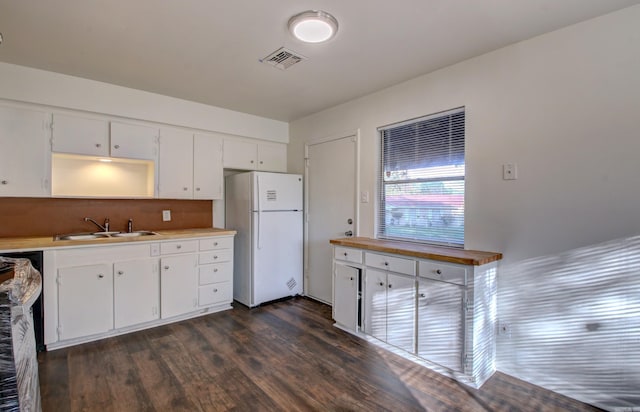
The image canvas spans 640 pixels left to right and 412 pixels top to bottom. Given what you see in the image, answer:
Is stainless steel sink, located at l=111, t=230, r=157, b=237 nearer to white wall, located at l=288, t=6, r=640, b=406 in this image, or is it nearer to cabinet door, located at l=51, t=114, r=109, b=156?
cabinet door, located at l=51, t=114, r=109, b=156

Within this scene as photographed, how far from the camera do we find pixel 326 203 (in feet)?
13.0

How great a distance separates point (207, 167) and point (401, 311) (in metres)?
2.76

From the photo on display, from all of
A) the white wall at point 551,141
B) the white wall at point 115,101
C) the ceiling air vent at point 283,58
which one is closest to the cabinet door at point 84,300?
the white wall at point 115,101

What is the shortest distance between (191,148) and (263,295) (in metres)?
1.97

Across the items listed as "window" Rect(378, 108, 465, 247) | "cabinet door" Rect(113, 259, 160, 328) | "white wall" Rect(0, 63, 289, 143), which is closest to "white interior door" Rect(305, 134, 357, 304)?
"window" Rect(378, 108, 465, 247)

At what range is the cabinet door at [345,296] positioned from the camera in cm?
301

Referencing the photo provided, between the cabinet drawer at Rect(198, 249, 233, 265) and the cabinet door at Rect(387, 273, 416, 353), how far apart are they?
195 centimetres

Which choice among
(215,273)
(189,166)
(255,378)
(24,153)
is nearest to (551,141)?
(255,378)

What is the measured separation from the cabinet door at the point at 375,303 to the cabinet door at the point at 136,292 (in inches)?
82.4

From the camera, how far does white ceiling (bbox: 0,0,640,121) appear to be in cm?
193

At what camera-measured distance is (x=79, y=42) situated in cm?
236

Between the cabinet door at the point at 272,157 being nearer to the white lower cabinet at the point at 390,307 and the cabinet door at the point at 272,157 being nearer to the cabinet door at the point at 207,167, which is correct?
the cabinet door at the point at 207,167

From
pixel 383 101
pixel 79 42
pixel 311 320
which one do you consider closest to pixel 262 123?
pixel 383 101

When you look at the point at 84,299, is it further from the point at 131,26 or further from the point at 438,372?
the point at 438,372
